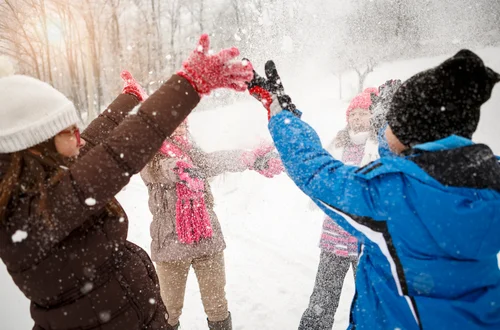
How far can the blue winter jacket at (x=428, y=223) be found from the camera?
0.90m

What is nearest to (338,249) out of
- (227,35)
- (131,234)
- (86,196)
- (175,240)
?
(175,240)

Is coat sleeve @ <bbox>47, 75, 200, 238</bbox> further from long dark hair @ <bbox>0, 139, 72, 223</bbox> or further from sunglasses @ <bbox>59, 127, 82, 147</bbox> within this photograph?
sunglasses @ <bbox>59, 127, 82, 147</bbox>

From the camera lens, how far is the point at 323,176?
1070mm

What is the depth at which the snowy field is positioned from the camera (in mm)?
2965

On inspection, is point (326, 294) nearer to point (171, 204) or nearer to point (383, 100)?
point (171, 204)

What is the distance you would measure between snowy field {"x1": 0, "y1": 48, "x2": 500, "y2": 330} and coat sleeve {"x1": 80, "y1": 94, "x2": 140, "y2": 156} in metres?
2.15

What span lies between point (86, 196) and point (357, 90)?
10.1 metres

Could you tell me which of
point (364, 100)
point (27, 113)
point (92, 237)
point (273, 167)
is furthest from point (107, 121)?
point (364, 100)

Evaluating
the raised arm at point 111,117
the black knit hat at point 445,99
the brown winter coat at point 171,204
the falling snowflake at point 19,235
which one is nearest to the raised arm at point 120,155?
the falling snowflake at point 19,235

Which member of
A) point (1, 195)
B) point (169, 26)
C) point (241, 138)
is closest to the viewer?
Answer: point (1, 195)

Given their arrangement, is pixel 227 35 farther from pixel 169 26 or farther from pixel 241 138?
pixel 241 138

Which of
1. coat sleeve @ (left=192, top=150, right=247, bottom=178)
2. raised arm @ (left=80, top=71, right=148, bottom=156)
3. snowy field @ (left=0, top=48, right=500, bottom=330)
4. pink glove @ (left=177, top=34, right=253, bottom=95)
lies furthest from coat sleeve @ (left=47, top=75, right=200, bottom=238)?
snowy field @ (left=0, top=48, right=500, bottom=330)

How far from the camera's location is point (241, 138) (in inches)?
336

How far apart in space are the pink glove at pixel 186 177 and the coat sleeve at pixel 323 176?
961 mm
